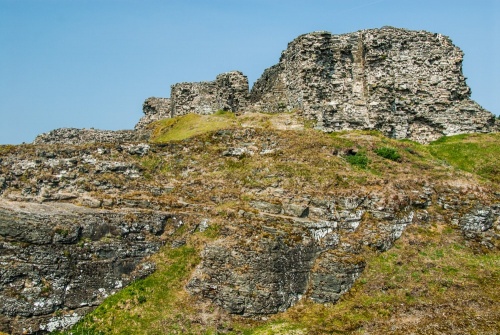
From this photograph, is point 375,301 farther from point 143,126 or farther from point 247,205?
point 143,126

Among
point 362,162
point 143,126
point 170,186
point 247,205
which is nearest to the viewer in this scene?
point 247,205

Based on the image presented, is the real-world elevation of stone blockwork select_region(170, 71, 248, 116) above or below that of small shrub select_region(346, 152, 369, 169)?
above

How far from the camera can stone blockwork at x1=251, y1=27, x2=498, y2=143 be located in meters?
37.4

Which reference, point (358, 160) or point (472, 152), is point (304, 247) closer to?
point (358, 160)

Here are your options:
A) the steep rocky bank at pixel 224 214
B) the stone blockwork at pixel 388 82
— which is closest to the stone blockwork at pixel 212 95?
the stone blockwork at pixel 388 82

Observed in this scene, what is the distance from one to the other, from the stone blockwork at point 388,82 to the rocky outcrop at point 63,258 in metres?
17.4

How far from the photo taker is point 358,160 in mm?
30812

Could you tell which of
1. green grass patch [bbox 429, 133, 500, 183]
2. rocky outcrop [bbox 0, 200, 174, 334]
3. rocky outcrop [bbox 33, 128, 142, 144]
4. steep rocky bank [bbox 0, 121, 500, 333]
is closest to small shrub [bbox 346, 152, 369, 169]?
steep rocky bank [bbox 0, 121, 500, 333]

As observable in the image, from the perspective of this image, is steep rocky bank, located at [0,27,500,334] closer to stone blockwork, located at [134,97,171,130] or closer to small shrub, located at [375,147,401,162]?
small shrub, located at [375,147,401,162]

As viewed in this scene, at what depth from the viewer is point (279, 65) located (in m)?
40.2

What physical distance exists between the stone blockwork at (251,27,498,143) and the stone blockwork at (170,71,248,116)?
6.35ft

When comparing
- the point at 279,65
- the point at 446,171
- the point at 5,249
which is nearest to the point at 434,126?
the point at 446,171

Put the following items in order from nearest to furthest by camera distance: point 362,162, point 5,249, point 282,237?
point 5,249 < point 282,237 < point 362,162

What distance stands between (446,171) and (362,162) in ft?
15.9
